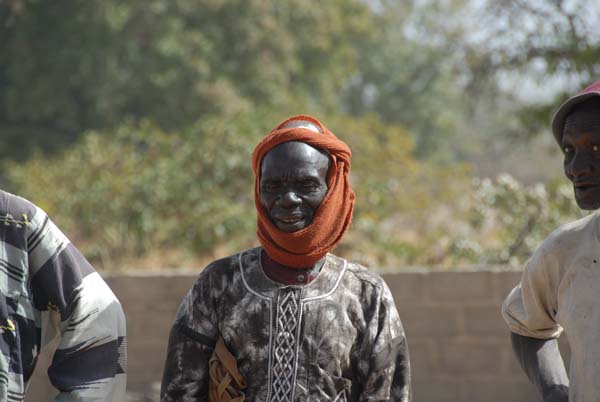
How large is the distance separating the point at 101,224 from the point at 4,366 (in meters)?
6.67

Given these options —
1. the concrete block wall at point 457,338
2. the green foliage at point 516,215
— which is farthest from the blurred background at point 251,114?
the concrete block wall at point 457,338

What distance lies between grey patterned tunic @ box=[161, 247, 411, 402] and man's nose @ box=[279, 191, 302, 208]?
0.83 ft

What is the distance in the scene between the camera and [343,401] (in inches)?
108

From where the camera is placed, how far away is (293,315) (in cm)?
281

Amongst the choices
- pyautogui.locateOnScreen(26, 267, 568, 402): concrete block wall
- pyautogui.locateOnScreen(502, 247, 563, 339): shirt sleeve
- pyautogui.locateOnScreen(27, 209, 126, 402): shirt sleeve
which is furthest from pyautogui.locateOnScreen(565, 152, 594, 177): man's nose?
pyautogui.locateOnScreen(26, 267, 568, 402): concrete block wall

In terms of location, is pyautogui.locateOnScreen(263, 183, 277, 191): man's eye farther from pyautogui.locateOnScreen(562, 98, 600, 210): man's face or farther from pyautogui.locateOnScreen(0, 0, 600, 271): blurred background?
pyautogui.locateOnScreen(0, 0, 600, 271): blurred background

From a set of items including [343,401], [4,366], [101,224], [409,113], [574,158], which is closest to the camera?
[4,366]

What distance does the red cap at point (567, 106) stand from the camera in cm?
254

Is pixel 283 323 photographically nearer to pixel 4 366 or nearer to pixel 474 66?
pixel 4 366

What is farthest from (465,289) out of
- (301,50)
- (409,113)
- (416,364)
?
(409,113)

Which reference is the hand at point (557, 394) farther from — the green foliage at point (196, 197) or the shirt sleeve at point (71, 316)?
the green foliage at point (196, 197)

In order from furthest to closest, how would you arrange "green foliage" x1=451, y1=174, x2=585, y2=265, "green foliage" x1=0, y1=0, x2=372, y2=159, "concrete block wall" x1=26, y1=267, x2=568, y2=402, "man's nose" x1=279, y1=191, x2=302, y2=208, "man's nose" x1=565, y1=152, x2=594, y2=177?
"green foliage" x1=0, y1=0, x2=372, y2=159 → "green foliage" x1=451, y1=174, x2=585, y2=265 → "concrete block wall" x1=26, y1=267, x2=568, y2=402 → "man's nose" x1=279, y1=191, x2=302, y2=208 → "man's nose" x1=565, y1=152, x2=594, y2=177

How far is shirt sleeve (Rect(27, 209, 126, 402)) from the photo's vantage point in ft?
7.98

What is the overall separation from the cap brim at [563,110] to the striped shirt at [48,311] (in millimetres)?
1334
